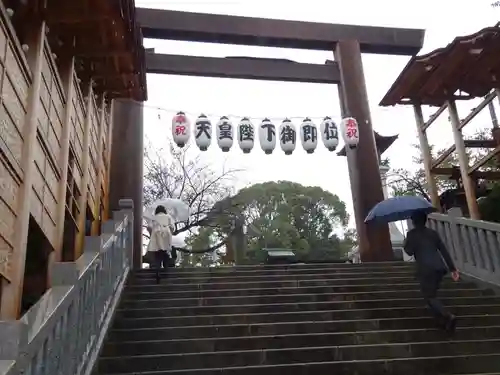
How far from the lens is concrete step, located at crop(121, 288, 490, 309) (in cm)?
687

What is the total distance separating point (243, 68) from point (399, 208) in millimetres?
7194

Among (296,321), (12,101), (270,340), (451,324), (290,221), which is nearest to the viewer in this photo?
(12,101)

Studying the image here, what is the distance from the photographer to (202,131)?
11.7 meters

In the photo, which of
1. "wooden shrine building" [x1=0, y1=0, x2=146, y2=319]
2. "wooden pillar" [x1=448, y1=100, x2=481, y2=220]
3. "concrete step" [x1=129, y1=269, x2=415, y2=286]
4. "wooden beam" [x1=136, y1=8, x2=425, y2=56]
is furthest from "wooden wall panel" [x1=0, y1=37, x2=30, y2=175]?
"wooden pillar" [x1=448, y1=100, x2=481, y2=220]

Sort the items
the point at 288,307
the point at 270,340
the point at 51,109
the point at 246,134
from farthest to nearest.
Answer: the point at 246,134 → the point at 288,307 → the point at 51,109 → the point at 270,340

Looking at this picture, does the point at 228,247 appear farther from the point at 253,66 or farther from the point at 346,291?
the point at 346,291

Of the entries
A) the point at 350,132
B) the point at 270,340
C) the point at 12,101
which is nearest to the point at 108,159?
the point at 350,132

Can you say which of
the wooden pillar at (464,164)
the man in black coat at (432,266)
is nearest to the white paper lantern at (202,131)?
the wooden pillar at (464,164)

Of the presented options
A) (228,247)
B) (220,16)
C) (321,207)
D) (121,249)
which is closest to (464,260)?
(121,249)

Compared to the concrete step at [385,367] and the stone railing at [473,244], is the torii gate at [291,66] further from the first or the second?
the concrete step at [385,367]

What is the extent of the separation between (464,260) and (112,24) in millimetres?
7080

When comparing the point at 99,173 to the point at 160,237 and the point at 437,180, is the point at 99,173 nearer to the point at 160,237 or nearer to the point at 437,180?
the point at 160,237

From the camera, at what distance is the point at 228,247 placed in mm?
24906

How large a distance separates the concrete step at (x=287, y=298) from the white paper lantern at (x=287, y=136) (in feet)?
17.7
